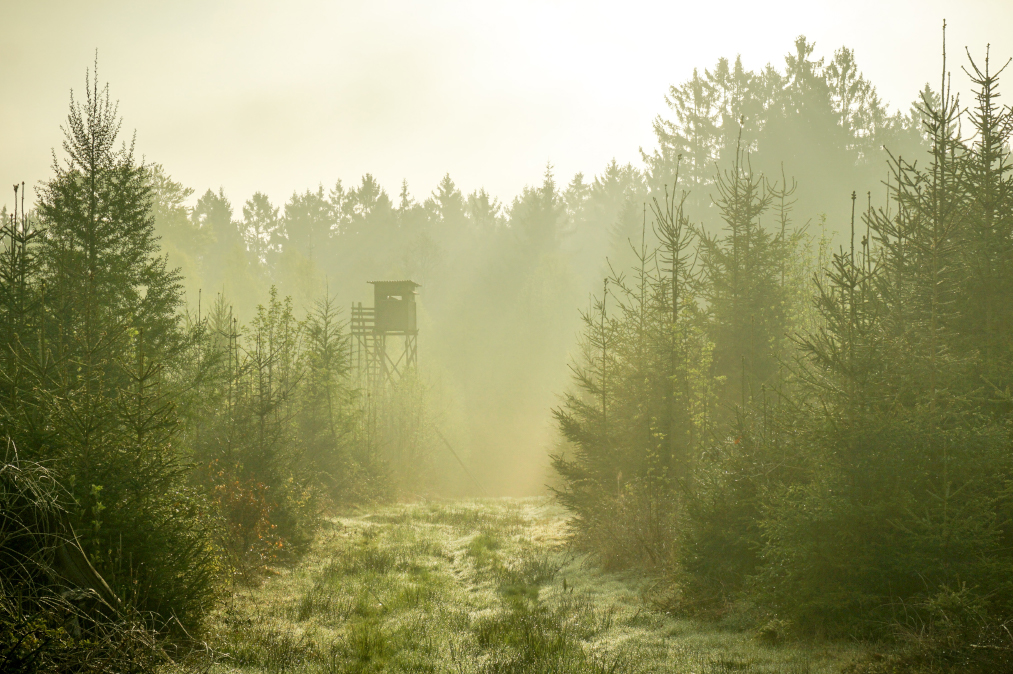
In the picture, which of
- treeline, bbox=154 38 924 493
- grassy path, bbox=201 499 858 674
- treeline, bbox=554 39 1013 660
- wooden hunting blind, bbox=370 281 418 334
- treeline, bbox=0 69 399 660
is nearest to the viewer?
treeline, bbox=0 69 399 660

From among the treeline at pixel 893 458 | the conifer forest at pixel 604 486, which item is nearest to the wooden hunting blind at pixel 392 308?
the conifer forest at pixel 604 486

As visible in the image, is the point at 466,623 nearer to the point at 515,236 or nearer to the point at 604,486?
the point at 604,486

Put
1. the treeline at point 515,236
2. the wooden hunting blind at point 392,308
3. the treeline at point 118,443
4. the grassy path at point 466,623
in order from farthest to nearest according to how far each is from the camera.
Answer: the treeline at point 515,236 < the wooden hunting blind at point 392,308 < the grassy path at point 466,623 < the treeline at point 118,443

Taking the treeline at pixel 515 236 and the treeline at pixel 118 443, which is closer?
the treeline at pixel 118 443

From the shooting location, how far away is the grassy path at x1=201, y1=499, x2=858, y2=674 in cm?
815

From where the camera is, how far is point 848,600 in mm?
8234

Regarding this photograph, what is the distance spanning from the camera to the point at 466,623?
10359 millimetres

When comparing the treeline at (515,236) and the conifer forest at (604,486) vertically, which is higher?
the treeline at (515,236)

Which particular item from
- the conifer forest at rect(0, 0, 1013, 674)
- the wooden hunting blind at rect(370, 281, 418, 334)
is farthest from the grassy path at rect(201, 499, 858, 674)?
the wooden hunting blind at rect(370, 281, 418, 334)

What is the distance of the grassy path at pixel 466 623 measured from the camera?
8148 mm

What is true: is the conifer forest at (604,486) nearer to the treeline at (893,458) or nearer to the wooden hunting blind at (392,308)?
the treeline at (893,458)

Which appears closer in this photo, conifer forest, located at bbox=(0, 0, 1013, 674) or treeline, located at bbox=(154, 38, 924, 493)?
conifer forest, located at bbox=(0, 0, 1013, 674)

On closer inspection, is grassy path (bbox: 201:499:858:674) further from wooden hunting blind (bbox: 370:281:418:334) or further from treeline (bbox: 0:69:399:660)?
wooden hunting blind (bbox: 370:281:418:334)

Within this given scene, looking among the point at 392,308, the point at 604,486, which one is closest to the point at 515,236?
the point at 392,308
